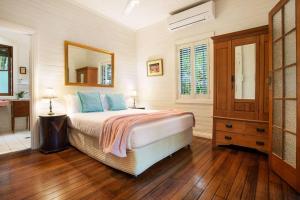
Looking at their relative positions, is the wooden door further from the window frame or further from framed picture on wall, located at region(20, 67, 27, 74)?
framed picture on wall, located at region(20, 67, 27, 74)

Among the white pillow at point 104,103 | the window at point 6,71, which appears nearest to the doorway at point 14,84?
the window at point 6,71

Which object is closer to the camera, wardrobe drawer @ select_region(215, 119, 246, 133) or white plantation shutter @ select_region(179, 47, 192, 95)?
wardrobe drawer @ select_region(215, 119, 246, 133)

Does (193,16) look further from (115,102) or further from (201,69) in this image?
(115,102)

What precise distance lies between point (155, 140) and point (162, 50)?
10.0ft

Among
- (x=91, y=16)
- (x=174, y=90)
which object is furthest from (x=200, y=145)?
A: (x=91, y=16)

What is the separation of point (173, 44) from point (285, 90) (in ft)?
9.32

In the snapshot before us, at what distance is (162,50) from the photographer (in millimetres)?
4551

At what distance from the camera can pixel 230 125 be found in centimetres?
287

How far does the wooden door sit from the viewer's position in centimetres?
176

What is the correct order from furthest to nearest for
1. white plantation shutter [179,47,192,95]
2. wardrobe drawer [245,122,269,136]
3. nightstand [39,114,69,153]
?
white plantation shutter [179,47,192,95], nightstand [39,114,69,153], wardrobe drawer [245,122,269,136]

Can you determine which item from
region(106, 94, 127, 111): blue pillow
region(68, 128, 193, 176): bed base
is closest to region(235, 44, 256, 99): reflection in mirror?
region(68, 128, 193, 176): bed base

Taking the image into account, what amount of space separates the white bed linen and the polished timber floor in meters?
0.43

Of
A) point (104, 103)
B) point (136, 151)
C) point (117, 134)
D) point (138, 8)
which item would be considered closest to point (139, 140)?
point (136, 151)

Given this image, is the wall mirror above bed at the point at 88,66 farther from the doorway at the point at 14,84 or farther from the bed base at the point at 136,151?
the doorway at the point at 14,84
